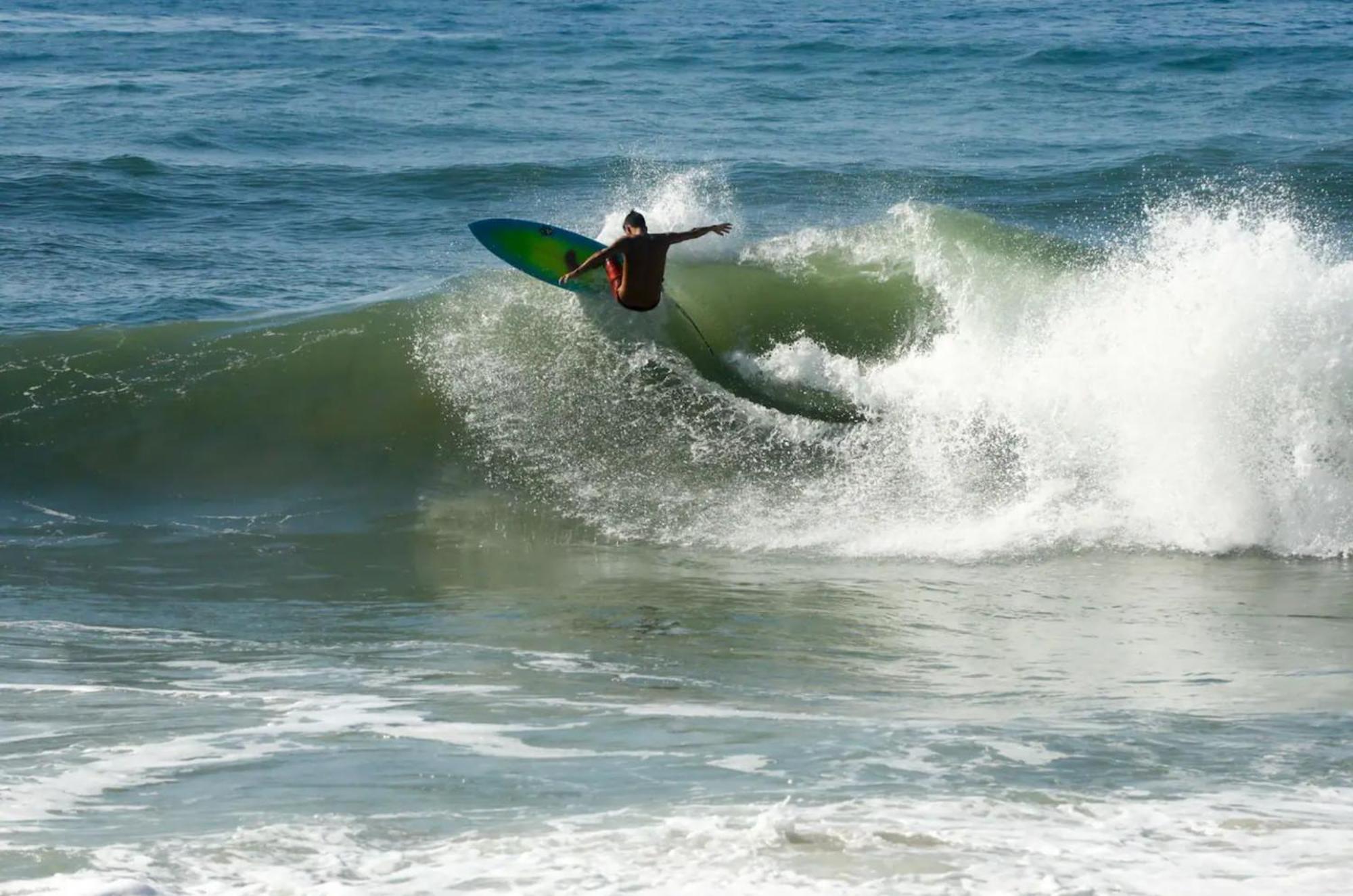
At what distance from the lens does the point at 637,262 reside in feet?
35.4

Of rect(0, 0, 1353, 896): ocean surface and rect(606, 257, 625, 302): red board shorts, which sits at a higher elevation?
rect(606, 257, 625, 302): red board shorts

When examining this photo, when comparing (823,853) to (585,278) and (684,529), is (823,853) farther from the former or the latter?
(585,278)

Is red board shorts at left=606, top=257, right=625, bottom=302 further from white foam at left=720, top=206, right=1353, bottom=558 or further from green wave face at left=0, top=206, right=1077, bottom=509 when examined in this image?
white foam at left=720, top=206, right=1353, bottom=558

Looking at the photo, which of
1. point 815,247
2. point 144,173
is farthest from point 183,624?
point 144,173

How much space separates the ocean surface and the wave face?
1.4 inches

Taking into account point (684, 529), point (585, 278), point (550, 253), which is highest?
point (550, 253)

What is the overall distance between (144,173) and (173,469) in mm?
11023

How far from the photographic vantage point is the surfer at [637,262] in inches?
422

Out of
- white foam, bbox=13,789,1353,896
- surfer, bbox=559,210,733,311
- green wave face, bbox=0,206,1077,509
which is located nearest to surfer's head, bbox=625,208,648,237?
surfer, bbox=559,210,733,311

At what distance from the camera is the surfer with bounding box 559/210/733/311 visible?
35.2 feet

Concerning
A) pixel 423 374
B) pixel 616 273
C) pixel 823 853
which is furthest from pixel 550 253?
pixel 823 853

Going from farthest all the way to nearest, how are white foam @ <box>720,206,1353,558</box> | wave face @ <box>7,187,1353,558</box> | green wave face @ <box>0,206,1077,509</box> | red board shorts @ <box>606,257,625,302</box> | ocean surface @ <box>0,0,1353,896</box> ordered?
1. red board shorts @ <box>606,257,625,302</box>
2. green wave face @ <box>0,206,1077,509</box>
3. wave face @ <box>7,187,1353,558</box>
4. white foam @ <box>720,206,1353,558</box>
5. ocean surface @ <box>0,0,1353,896</box>

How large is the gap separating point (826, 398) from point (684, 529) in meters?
2.21

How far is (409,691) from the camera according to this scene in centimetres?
592
